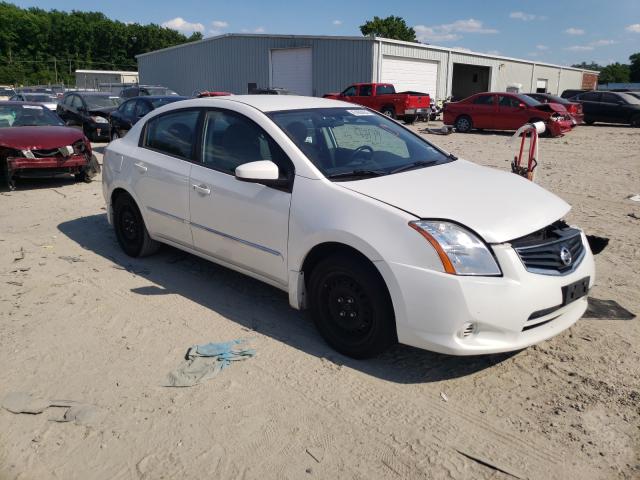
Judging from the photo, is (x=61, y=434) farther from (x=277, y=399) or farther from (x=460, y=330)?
(x=460, y=330)

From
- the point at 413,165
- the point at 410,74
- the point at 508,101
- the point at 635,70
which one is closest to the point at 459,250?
the point at 413,165

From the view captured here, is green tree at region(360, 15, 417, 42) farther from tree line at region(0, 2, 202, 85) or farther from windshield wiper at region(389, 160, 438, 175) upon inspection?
windshield wiper at region(389, 160, 438, 175)

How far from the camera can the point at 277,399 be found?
3.24 m

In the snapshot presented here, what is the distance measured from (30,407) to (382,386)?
2087 millimetres

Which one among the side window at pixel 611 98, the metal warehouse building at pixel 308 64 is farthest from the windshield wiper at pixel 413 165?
the metal warehouse building at pixel 308 64

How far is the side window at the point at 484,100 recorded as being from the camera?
2064 cm

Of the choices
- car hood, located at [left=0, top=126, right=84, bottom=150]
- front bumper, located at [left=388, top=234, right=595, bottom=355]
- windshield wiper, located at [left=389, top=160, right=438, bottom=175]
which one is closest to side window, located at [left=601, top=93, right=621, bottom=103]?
car hood, located at [left=0, top=126, right=84, bottom=150]

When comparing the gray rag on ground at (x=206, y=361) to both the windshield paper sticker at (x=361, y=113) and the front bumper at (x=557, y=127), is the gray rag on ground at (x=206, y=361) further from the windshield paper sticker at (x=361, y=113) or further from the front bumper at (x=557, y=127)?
the front bumper at (x=557, y=127)

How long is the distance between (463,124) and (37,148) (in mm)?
16333

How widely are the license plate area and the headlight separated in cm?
55

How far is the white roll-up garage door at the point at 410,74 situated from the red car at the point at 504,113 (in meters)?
7.75

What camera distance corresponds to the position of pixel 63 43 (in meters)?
90.5

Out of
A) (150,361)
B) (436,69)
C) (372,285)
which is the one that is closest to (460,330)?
(372,285)

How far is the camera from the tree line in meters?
81.8
